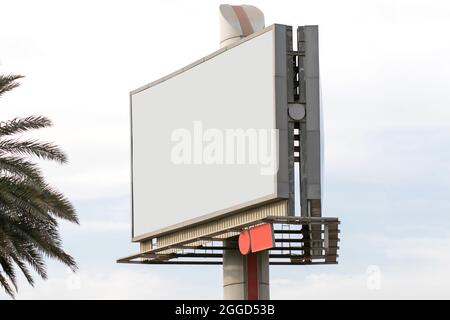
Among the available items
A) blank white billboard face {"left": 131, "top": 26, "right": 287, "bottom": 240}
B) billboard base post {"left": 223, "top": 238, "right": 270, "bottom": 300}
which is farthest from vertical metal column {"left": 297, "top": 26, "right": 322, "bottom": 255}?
billboard base post {"left": 223, "top": 238, "right": 270, "bottom": 300}

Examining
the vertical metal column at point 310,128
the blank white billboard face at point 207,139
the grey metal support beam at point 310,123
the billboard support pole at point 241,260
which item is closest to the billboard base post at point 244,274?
the billboard support pole at point 241,260

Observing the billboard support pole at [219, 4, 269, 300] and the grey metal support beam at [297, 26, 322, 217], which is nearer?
the grey metal support beam at [297, 26, 322, 217]

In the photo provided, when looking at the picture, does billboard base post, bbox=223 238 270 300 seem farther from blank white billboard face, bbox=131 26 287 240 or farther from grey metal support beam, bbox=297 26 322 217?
grey metal support beam, bbox=297 26 322 217

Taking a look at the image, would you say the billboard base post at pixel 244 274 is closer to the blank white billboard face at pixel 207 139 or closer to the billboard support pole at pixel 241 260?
the billboard support pole at pixel 241 260

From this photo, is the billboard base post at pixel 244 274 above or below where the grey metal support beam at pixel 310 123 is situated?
below

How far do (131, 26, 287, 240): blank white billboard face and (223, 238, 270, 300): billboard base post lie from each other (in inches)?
84.3

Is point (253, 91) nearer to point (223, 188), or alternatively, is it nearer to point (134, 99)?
point (223, 188)

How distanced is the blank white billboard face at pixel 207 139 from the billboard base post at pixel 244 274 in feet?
7.03

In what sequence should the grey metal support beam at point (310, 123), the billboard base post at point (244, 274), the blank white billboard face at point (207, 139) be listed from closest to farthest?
1. the grey metal support beam at point (310, 123)
2. the blank white billboard face at point (207, 139)
3. the billboard base post at point (244, 274)

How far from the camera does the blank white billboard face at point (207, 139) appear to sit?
51.9 metres

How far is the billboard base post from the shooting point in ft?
182

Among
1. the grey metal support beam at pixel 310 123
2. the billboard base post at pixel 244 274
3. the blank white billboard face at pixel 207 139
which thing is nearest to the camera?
the grey metal support beam at pixel 310 123
